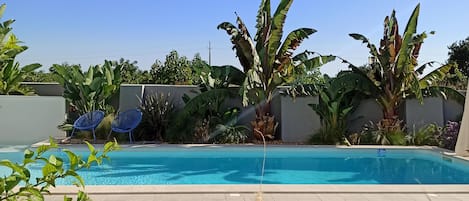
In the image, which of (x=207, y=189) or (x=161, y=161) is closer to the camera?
(x=207, y=189)

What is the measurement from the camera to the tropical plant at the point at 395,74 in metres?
11.4

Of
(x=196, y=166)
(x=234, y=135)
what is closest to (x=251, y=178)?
(x=196, y=166)

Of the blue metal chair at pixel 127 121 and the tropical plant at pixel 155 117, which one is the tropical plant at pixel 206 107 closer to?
the tropical plant at pixel 155 117

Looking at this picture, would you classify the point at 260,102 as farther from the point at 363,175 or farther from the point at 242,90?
the point at 363,175

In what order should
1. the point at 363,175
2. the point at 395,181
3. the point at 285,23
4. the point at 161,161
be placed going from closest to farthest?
the point at 395,181 < the point at 363,175 < the point at 161,161 < the point at 285,23

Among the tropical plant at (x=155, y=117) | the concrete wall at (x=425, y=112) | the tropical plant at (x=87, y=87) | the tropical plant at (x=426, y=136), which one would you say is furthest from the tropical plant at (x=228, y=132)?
the concrete wall at (x=425, y=112)

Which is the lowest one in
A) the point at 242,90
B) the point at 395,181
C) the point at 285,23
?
the point at 395,181

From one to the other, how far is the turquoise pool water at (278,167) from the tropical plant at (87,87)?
2829 millimetres

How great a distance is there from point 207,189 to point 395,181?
4024 mm

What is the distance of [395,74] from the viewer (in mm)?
11711

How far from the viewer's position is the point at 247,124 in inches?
516

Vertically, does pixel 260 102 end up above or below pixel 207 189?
above

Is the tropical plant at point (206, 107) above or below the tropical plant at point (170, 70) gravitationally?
below

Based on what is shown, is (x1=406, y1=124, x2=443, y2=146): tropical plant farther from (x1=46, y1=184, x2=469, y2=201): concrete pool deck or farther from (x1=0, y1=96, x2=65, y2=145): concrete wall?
(x1=0, y1=96, x2=65, y2=145): concrete wall
